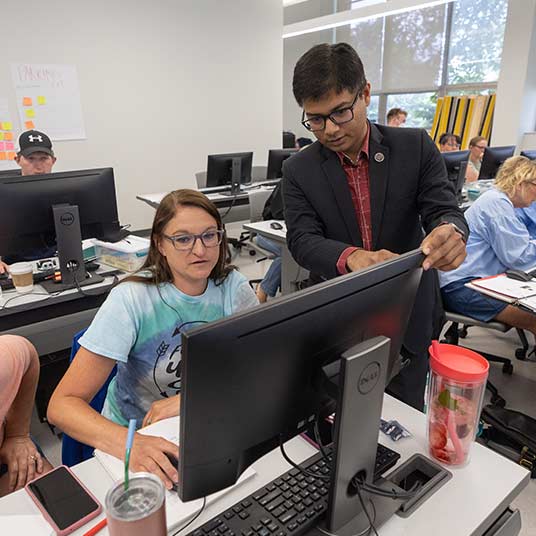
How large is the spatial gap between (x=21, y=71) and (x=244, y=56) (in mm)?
2767

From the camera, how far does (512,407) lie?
2.36 metres

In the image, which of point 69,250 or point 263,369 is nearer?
point 263,369

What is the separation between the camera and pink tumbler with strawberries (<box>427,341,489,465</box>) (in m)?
0.89

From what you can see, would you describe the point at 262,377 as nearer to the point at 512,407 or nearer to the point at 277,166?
the point at 512,407

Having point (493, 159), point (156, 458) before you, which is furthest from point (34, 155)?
point (493, 159)

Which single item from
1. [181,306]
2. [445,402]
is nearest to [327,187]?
[181,306]

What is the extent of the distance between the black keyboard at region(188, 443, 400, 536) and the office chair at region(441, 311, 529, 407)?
1.59m

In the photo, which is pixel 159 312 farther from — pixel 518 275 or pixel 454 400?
pixel 518 275

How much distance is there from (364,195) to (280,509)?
3.23ft

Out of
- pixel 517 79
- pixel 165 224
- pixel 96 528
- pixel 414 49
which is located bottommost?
pixel 96 528

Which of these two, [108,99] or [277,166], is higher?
[108,99]

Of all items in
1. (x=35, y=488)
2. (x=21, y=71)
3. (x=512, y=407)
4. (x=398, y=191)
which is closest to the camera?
(x=35, y=488)

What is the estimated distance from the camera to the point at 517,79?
227 inches

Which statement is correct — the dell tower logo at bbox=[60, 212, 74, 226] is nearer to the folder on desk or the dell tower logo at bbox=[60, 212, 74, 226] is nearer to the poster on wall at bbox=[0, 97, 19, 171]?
the folder on desk
